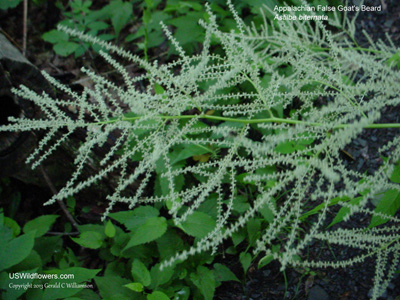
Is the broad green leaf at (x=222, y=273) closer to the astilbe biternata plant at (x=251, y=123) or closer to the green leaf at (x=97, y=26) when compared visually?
the astilbe biternata plant at (x=251, y=123)

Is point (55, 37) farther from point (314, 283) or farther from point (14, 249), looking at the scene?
point (314, 283)

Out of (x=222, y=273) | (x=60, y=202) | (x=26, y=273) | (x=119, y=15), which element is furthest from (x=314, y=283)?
(x=119, y=15)

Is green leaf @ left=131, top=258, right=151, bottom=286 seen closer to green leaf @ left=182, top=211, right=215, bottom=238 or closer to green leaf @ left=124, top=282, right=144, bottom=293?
green leaf @ left=124, top=282, right=144, bottom=293

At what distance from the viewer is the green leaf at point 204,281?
270cm

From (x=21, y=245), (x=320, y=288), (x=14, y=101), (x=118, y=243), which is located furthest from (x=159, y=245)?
(x=14, y=101)

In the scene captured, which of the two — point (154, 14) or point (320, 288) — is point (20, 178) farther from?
point (320, 288)

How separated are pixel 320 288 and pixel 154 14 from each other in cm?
396

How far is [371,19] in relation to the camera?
4105mm

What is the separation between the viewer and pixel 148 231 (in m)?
2.62

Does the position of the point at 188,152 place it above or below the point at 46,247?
above

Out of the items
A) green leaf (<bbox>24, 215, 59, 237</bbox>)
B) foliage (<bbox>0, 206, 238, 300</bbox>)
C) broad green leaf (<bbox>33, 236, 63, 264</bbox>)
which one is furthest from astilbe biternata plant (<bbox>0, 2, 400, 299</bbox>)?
broad green leaf (<bbox>33, 236, 63, 264</bbox>)

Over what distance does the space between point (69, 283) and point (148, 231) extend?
0.72 meters

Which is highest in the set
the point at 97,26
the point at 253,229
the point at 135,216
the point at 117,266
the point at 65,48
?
the point at 97,26

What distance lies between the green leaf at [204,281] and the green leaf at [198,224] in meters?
0.48
